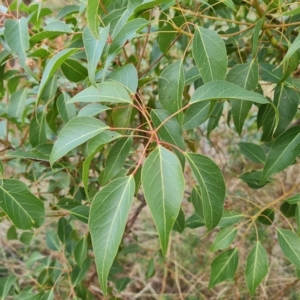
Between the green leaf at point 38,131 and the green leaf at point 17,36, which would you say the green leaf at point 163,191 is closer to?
the green leaf at point 17,36

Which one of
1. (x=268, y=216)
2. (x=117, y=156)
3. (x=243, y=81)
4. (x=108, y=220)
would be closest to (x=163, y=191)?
(x=108, y=220)

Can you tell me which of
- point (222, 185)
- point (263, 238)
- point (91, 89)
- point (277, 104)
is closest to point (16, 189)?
point (91, 89)

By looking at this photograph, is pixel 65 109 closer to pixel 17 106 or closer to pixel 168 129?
pixel 17 106

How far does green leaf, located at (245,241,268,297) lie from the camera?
2.27 feet

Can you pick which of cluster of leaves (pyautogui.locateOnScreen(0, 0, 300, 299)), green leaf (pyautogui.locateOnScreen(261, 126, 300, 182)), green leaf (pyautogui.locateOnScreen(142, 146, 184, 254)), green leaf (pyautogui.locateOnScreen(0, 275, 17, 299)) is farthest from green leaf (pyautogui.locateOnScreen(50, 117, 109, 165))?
green leaf (pyautogui.locateOnScreen(0, 275, 17, 299))

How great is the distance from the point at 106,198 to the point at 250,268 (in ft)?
1.28

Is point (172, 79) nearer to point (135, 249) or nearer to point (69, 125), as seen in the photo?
point (69, 125)

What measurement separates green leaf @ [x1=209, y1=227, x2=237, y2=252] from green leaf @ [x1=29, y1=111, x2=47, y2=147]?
0.42m

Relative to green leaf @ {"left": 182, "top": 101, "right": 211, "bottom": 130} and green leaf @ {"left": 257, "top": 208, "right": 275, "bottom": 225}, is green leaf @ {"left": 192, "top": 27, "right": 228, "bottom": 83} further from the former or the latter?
green leaf @ {"left": 257, "top": 208, "right": 275, "bottom": 225}

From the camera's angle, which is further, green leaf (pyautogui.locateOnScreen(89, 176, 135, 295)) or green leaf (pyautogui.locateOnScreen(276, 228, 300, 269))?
green leaf (pyautogui.locateOnScreen(276, 228, 300, 269))

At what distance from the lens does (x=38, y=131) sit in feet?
2.70

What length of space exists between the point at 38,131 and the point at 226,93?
49 centimetres

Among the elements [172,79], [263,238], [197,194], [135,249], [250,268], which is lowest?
[263,238]

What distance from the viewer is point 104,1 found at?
2.21 ft
